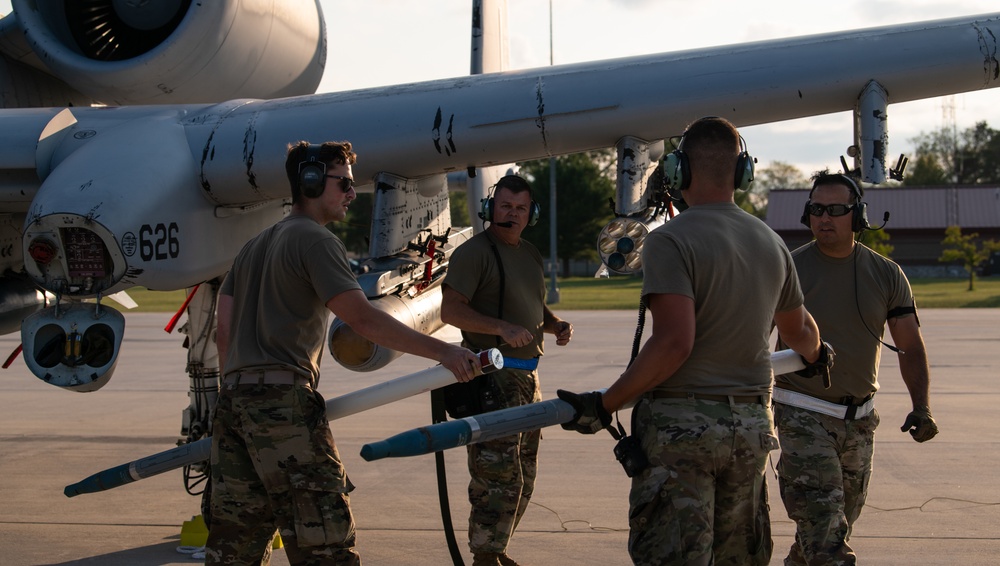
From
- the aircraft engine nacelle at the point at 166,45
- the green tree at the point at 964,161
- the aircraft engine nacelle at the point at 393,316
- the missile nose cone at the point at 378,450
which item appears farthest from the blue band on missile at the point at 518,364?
the green tree at the point at 964,161

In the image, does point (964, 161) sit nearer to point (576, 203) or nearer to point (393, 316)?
point (576, 203)

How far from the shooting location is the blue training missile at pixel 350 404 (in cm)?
356

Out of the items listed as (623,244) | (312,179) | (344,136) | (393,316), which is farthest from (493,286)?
(312,179)

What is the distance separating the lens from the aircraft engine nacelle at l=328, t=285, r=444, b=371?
488cm

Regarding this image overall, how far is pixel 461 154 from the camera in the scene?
535 cm

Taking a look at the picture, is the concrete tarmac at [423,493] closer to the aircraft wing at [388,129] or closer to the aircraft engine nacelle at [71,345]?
the aircraft engine nacelle at [71,345]

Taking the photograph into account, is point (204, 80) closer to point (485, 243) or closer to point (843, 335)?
point (485, 243)

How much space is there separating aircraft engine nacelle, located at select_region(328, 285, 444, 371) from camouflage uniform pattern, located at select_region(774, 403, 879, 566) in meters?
1.69

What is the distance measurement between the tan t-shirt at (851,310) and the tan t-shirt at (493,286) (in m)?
1.23

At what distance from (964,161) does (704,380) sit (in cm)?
9595

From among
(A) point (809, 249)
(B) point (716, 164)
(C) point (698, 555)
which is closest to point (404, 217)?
(A) point (809, 249)

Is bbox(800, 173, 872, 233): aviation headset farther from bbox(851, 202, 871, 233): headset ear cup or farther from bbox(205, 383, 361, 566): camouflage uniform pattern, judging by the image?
bbox(205, 383, 361, 566): camouflage uniform pattern

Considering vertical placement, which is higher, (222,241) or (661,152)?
(661,152)

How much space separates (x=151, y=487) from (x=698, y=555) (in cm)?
498
